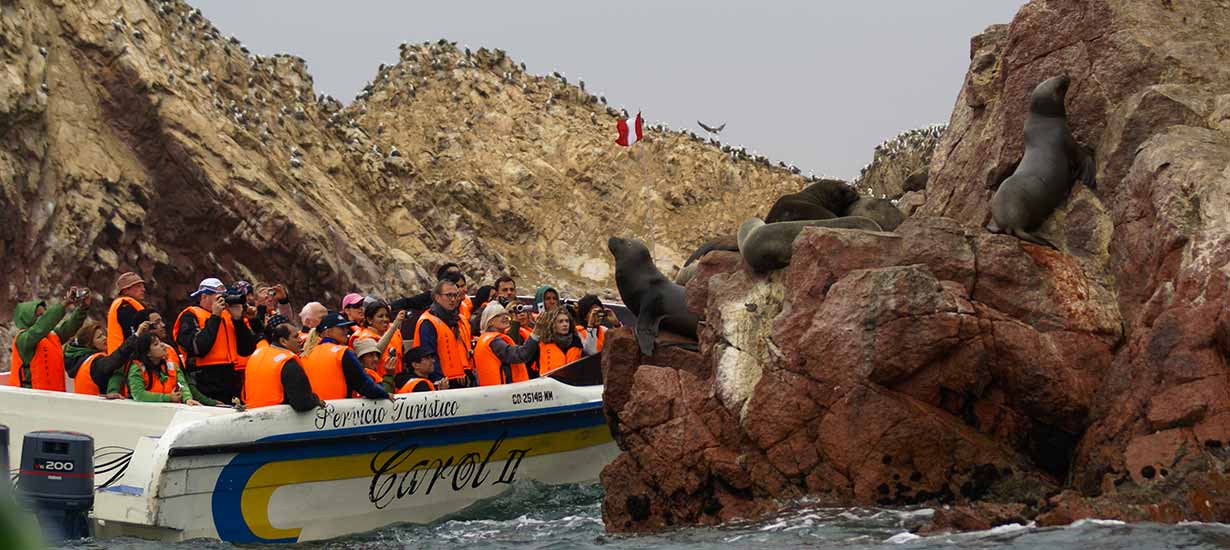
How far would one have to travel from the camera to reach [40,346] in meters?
10.9

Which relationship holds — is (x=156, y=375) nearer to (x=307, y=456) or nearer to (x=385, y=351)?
(x=307, y=456)

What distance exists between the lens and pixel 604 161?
43.1 m

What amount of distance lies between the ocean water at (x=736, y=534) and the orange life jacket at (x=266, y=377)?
3.43ft

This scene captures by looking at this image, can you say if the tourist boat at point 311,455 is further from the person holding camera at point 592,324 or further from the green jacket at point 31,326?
the person holding camera at point 592,324

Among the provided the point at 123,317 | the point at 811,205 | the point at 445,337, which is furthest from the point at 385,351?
the point at 811,205

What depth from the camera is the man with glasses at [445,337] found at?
11328 millimetres

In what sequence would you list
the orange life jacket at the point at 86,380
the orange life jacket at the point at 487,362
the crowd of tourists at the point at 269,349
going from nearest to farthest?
the crowd of tourists at the point at 269,349, the orange life jacket at the point at 86,380, the orange life jacket at the point at 487,362

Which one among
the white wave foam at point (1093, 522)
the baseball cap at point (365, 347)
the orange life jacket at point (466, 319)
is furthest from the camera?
the orange life jacket at point (466, 319)

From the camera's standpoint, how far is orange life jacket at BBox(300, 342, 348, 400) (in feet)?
31.9

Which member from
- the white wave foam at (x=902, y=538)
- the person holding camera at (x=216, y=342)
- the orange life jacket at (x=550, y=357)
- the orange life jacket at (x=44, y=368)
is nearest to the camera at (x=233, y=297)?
the person holding camera at (x=216, y=342)

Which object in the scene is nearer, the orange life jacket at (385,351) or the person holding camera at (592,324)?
the orange life jacket at (385,351)

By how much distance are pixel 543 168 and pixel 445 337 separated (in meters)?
31.4

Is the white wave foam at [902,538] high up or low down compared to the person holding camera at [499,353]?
down

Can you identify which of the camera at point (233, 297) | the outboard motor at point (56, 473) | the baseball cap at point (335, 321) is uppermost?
the camera at point (233, 297)
